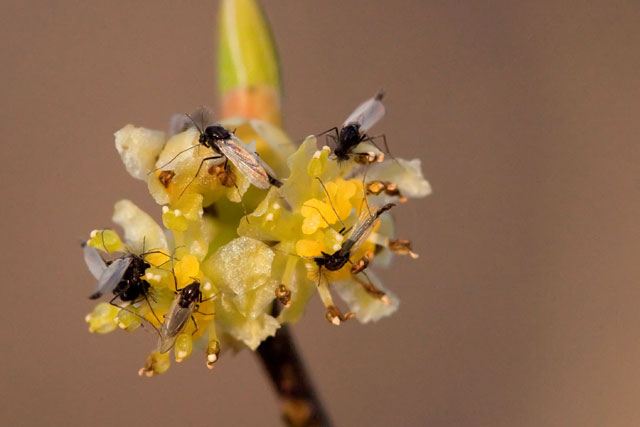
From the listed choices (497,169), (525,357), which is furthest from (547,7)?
(525,357)

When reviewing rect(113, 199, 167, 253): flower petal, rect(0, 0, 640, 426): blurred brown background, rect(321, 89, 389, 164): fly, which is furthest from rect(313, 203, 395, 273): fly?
rect(0, 0, 640, 426): blurred brown background

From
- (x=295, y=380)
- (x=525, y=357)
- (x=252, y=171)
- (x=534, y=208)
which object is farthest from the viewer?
(x=534, y=208)

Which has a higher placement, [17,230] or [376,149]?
[17,230]

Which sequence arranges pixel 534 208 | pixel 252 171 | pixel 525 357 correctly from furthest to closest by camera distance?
pixel 534 208, pixel 525 357, pixel 252 171

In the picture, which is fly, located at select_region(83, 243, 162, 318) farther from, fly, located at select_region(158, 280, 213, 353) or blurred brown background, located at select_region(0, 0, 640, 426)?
blurred brown background, located at select_region(0, 0, 640, 426)

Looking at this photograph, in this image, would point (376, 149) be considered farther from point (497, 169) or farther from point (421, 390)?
point (497, 169)
